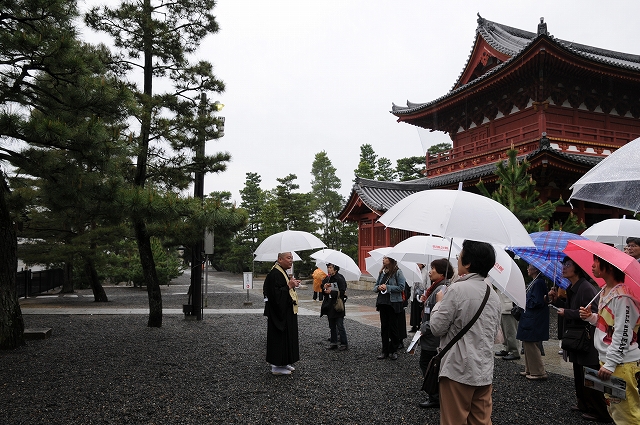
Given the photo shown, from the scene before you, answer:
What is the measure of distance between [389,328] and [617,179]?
455cm

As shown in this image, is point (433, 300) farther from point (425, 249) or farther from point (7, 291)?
point (7, 291)

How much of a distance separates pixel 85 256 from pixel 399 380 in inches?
478

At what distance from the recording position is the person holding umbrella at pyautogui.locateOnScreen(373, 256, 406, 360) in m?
7.04

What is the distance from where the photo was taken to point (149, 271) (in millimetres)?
9758

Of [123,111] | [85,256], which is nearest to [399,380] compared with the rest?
[123,111]

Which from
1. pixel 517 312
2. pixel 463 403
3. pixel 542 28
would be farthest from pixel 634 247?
pixel 542 28

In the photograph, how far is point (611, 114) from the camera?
16766 millimetres

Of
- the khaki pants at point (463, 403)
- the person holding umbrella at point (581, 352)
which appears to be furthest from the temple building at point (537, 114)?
the khaki pants at point (463, 403)

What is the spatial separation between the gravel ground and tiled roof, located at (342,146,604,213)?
912 cm

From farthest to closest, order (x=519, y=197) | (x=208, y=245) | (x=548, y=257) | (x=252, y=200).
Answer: (x=252, y=200)
(x=208, y=245)
(x=519, y=197)
(x=548, y=257)

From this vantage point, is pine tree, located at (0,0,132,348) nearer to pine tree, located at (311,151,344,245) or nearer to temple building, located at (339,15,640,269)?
temple building, located at (339,15,640,269)

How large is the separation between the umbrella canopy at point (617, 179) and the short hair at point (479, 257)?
45.1 inches

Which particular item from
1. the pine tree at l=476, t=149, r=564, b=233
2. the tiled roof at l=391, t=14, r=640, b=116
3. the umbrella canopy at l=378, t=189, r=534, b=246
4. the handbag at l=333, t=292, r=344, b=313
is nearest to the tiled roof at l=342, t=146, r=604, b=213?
the pine tree at l=476, t=149, r=564, b=233

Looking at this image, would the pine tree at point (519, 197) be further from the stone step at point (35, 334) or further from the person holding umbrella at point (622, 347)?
the stone step at point (35, 334)
